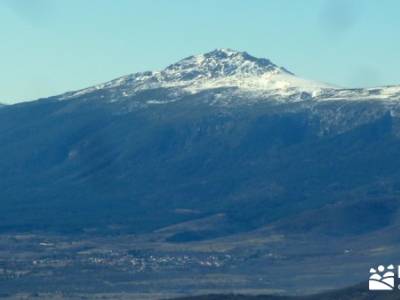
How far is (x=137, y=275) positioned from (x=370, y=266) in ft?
67.4

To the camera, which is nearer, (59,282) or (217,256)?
(59,282)

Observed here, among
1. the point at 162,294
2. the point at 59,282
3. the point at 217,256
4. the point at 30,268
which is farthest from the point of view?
the point at 217,256

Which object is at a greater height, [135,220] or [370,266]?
[135,220]

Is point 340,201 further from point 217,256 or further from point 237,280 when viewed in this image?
point 237,280

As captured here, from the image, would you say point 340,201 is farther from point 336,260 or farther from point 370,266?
point 370,266

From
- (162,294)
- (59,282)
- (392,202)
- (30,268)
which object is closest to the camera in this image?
(162,294)

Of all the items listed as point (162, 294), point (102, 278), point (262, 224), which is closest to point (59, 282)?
point (102, 278)

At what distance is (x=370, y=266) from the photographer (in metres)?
143

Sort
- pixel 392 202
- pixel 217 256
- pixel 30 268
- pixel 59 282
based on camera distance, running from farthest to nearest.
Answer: pixel 392 202 < pixel 217 256 < pixel 30 268 < pixel 59 282

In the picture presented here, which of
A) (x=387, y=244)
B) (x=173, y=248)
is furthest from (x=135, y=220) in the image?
(x=387, y=244)

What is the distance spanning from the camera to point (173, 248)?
171000mm

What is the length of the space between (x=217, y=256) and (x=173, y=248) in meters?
9.97

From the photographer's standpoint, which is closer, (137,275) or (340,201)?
(137,275)

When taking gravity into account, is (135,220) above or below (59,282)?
above
